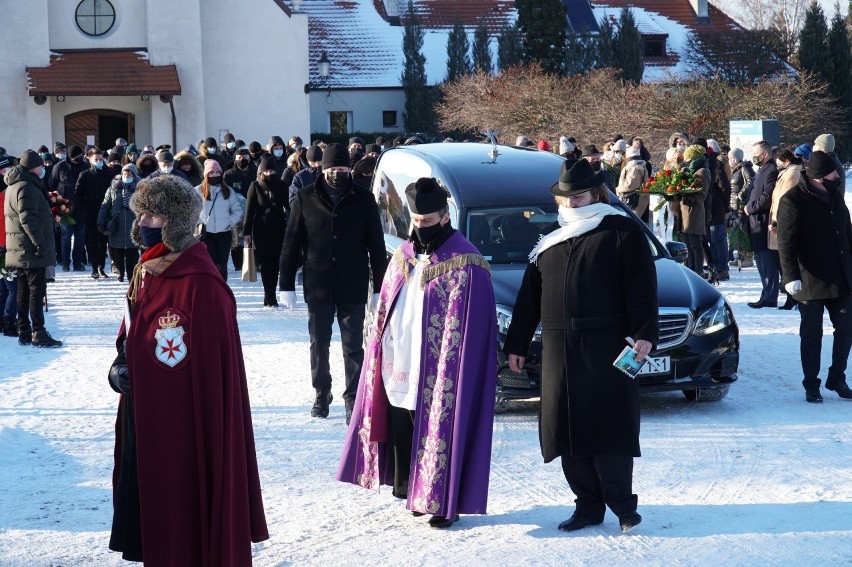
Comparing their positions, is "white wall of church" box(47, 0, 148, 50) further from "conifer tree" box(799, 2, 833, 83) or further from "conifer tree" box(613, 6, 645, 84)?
"conifer tree" box(799, 2, 833, 83)

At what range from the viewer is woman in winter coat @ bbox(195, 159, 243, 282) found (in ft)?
54.6

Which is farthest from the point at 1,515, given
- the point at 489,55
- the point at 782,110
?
the point at 489,55

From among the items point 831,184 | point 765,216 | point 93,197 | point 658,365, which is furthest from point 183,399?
point 93,197

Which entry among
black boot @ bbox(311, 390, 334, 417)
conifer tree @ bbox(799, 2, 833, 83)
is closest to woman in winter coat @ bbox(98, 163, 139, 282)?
black boot @ bbox(311, 390, 334, 417)

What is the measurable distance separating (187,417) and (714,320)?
5.36 metres

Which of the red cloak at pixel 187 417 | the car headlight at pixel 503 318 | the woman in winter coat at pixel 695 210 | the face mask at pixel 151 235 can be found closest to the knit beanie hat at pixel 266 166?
the woman in winter coat at pixel 695 210

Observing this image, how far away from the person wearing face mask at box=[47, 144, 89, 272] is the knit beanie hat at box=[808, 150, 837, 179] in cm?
1307

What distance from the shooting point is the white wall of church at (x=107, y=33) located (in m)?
39.9

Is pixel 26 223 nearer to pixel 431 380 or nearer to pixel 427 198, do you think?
pixel 427 198

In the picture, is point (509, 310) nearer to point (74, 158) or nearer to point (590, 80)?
point (74, 158)

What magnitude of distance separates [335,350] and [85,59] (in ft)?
93.9

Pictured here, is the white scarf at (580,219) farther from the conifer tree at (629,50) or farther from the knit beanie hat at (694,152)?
the conifer tree at (629,50)

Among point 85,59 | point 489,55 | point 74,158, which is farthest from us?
point 489,55

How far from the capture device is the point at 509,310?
9.65m
